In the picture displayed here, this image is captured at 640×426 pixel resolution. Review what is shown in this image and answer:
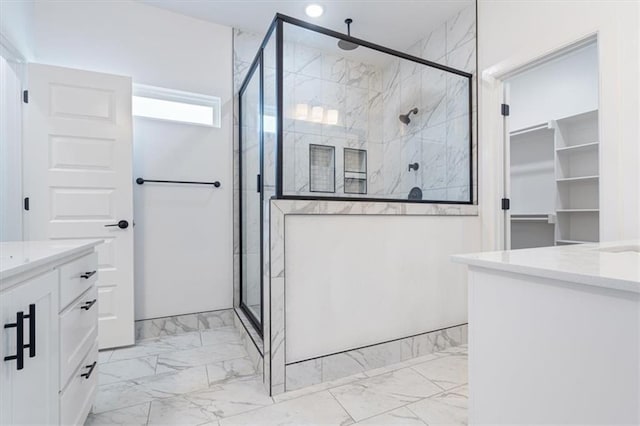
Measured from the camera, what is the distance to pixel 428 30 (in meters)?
3.00

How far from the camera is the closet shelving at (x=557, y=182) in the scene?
3.08 m

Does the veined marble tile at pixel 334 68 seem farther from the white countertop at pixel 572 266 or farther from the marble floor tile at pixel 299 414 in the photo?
the marble floor tile at pixel 299 414

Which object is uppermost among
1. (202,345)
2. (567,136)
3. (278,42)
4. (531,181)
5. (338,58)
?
(338,58)

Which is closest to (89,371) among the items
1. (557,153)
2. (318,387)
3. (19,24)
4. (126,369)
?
(126,369)

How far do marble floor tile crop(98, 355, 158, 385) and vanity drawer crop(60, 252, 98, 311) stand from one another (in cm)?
80

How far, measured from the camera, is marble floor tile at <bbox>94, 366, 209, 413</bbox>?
160cm

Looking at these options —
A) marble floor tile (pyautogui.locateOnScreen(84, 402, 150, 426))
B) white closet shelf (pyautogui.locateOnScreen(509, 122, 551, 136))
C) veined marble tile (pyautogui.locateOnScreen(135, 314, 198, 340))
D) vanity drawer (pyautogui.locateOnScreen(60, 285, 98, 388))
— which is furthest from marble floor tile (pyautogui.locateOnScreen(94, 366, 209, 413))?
white closet shelf (pyautogui.locateOnScreen(509, 122, 551, 136))

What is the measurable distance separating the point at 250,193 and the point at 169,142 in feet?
2.68

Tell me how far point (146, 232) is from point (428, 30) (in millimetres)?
3165

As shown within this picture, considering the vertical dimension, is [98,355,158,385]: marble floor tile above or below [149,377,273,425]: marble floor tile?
below

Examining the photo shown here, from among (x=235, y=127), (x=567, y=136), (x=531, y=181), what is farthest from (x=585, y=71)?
(x=235, y=127)

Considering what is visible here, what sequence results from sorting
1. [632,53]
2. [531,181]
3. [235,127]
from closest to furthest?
[632,53] < [235,127] < [531,181]

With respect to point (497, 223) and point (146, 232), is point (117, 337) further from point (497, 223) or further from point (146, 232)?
point (497, 223)

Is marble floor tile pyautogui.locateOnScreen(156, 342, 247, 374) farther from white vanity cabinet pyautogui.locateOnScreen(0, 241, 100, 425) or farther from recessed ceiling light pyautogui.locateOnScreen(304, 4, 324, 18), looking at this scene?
recessed ceiling light pyautogui.locateOnScreen(304, 4, 324, 18)
